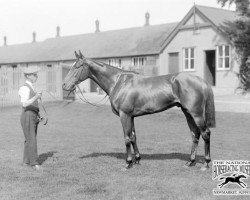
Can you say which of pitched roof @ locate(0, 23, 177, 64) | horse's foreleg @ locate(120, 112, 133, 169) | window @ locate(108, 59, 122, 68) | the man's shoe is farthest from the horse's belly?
window @ locate(108, 59, 122, 68)

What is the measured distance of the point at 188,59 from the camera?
34.7m

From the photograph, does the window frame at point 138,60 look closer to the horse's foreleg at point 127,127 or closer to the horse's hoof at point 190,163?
the horse's hoof at point 190,163

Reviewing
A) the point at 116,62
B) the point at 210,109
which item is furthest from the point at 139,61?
the point at 210,109

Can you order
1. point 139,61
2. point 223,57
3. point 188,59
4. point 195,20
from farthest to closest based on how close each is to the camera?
point 139,61
point 188,59
point 195,20
point 223,57

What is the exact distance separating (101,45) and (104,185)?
129ft

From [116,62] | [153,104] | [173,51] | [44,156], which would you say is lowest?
[44,156]

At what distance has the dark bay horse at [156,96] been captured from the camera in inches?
346

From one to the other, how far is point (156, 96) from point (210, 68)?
26.5 meters

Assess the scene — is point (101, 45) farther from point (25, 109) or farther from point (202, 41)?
point (25, 109)

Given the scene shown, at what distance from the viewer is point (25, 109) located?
913 centimetres

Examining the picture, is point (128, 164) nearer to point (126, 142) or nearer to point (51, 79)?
point (126, 142)

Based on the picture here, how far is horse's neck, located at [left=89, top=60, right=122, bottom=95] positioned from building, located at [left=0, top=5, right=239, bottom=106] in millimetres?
20325

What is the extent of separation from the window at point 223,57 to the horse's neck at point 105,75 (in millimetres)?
23603

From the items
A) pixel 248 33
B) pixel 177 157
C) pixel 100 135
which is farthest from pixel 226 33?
pixel 177 157
